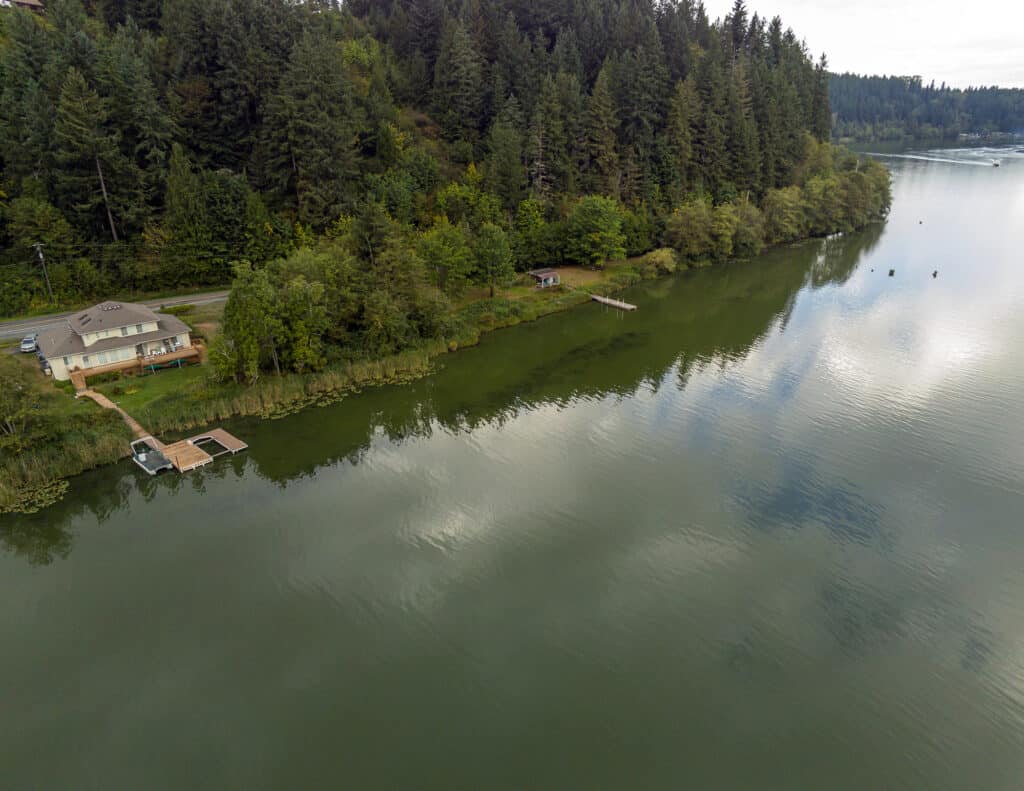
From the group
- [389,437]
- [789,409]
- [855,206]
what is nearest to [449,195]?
[389,437]

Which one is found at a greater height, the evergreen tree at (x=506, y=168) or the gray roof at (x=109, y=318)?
the evergreen tree at (x=506, y=168)

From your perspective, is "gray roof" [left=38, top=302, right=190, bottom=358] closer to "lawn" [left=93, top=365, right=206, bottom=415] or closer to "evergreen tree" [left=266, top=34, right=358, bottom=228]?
"lawn" [left=93, top=365, right=206, bottom=415]

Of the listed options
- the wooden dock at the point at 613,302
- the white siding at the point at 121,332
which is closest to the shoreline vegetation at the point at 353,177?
the wooden dock at the point at 613,302

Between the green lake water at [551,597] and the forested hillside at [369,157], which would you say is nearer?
the green lake water at [551,597]

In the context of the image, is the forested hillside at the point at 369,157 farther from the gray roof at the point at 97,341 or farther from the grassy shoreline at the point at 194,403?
the gray roof at the point at 97,341

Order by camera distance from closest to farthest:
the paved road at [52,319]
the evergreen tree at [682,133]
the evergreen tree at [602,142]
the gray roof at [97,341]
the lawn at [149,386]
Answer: the lawn at [149,386], the gray roof at [97,341], the paved road at [52,319], the evergreen tree at [602,142], the evergreen tree at [682,133]

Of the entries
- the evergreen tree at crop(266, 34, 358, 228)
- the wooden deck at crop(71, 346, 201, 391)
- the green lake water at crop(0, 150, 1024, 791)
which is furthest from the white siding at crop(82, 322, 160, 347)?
the evergreen tree at crop(266, 34, 358, 228)

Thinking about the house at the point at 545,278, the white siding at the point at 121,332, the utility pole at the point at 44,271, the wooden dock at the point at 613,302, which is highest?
the utility pole at the point at 44,271
